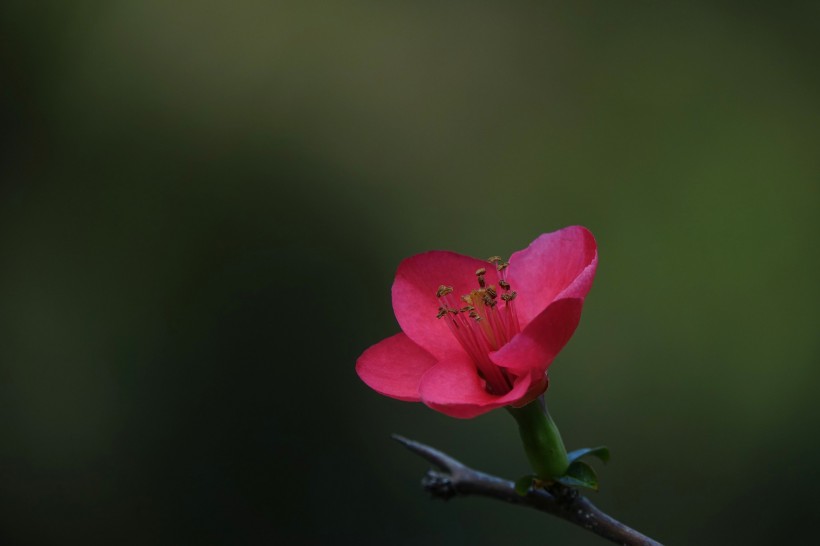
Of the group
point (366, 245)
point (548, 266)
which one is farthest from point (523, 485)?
point (366, 245)

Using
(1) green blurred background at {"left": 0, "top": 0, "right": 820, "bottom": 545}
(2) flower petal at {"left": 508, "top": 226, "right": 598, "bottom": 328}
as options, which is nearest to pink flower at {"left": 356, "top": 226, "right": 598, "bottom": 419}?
(2) flower petal at {"left": 508, "top": 226, "right": 598, "bottom": 328}

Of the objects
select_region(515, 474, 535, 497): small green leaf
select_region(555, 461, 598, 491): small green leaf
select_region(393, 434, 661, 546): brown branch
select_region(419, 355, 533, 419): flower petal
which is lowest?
select_region(393, 434, 661, 546): brown branch

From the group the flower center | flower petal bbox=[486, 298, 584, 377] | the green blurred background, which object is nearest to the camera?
flower petal bbox=[486, 298, 584, 377]

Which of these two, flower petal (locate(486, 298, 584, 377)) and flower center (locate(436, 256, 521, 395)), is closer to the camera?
flower petal (locate(486, 298, 584, 377))

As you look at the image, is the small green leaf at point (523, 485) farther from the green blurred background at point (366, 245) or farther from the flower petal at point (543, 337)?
the green blurred background at point (366, 245)

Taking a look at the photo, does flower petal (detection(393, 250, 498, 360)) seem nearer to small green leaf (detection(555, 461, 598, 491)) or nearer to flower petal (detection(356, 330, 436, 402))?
flower petal (detection(356, 330, 436, 402))

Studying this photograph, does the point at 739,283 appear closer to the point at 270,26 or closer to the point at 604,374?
the point at 604,374

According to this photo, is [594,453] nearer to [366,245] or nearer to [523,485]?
[523,485]
